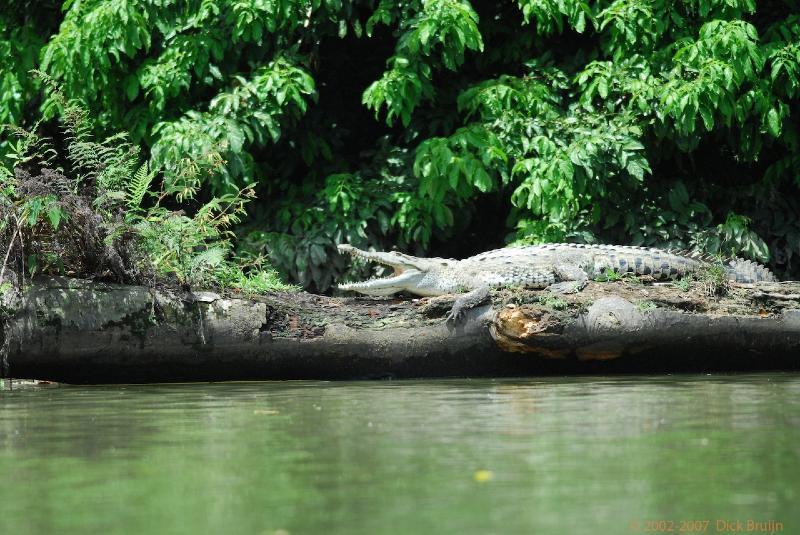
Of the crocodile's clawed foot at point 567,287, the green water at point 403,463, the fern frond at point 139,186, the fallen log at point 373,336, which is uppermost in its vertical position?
the fern frond at point 139,186

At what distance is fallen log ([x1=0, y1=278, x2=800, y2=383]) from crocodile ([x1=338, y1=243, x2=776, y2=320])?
146cm

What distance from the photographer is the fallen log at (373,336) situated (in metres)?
7.72

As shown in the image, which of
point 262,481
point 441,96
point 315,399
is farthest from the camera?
point 441,96

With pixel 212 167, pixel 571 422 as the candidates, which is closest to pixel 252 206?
pixel 212 167

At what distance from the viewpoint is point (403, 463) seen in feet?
13.0

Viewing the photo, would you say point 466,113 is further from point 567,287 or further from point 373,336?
point 373,336

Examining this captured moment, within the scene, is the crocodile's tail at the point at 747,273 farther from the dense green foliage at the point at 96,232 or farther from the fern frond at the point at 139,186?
the fern frond at the point at 139,186

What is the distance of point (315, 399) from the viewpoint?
6.52m

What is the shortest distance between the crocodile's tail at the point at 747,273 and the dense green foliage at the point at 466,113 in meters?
1.01

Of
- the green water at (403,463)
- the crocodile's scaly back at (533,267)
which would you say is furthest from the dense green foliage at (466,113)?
the green water at (403,463)

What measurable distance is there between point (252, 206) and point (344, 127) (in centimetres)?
156

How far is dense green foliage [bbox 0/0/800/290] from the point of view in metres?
10.7

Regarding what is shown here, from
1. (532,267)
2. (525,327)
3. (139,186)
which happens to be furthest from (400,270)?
(139,186)

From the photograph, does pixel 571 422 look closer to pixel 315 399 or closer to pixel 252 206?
pixel 315 399
